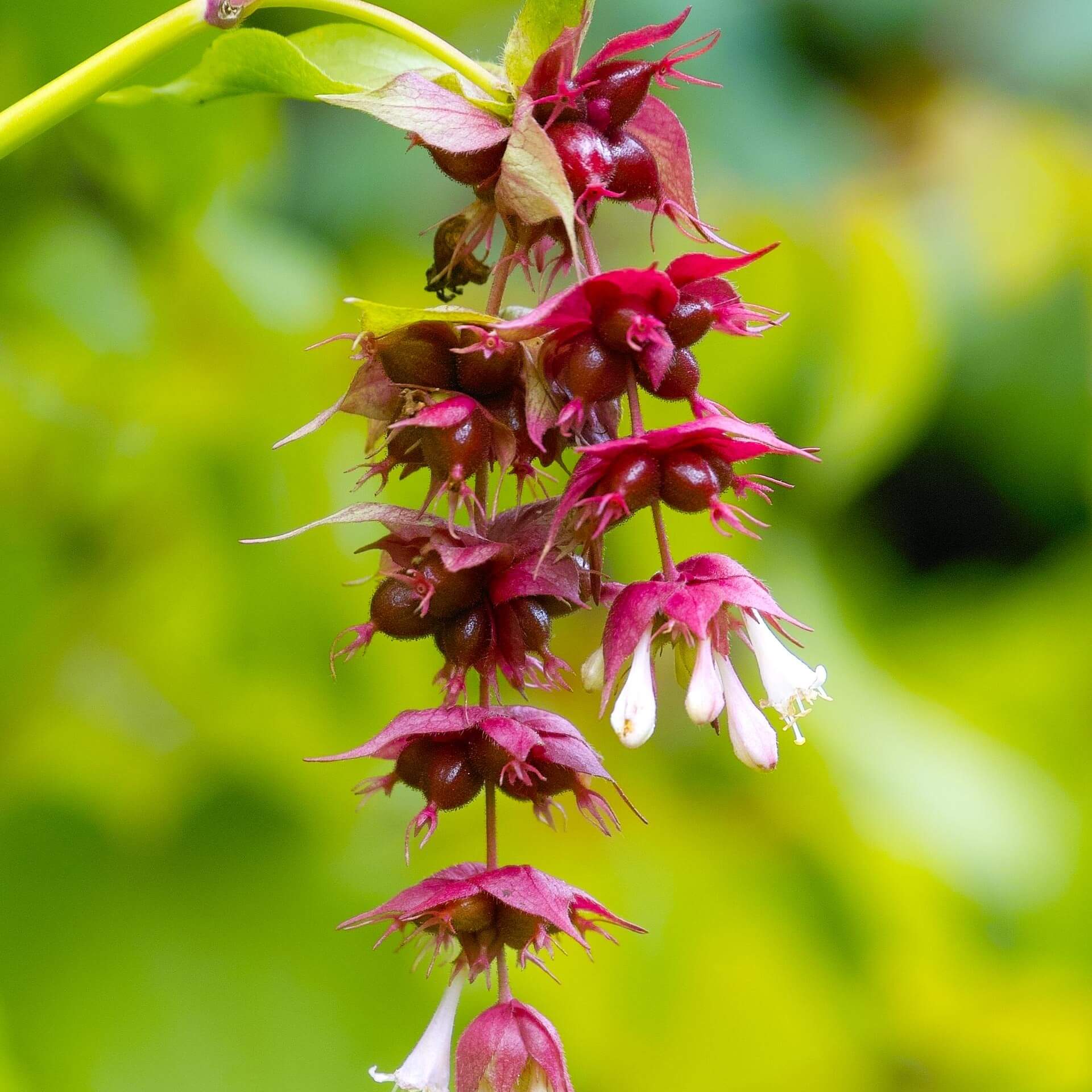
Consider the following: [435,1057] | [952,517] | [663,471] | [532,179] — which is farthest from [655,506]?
[952,517]

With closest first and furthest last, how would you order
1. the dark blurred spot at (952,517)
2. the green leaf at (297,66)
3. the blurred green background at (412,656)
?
the green leaf at (297,66), the blurred green background at (412,656), the dark blurred spot at (952,517)

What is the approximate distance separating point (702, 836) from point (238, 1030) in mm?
438

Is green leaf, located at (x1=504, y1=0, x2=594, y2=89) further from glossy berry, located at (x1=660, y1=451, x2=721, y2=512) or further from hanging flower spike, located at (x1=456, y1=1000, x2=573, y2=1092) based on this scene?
hanging flower spike, located at (x1=456, y1=1000, x2=573, y2=1092)

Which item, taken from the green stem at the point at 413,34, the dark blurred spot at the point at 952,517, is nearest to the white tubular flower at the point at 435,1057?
the green stem at the point at 413,34

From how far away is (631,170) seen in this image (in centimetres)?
45

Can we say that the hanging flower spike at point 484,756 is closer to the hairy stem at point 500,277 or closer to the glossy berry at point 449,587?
the glossy berry at point 449,587

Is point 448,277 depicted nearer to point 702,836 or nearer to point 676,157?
point 676,157

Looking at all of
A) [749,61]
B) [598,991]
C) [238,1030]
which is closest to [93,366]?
[238,1030]

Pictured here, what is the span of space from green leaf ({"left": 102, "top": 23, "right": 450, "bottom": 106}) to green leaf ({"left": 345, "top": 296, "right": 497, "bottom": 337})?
99 mm

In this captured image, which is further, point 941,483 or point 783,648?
point 941,483

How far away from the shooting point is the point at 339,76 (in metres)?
0.59

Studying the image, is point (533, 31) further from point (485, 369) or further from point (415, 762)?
point (415, 762)

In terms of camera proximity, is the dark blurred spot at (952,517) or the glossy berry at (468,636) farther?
the dark blurred spot at (952,517)

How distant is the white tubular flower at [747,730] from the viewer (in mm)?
394
